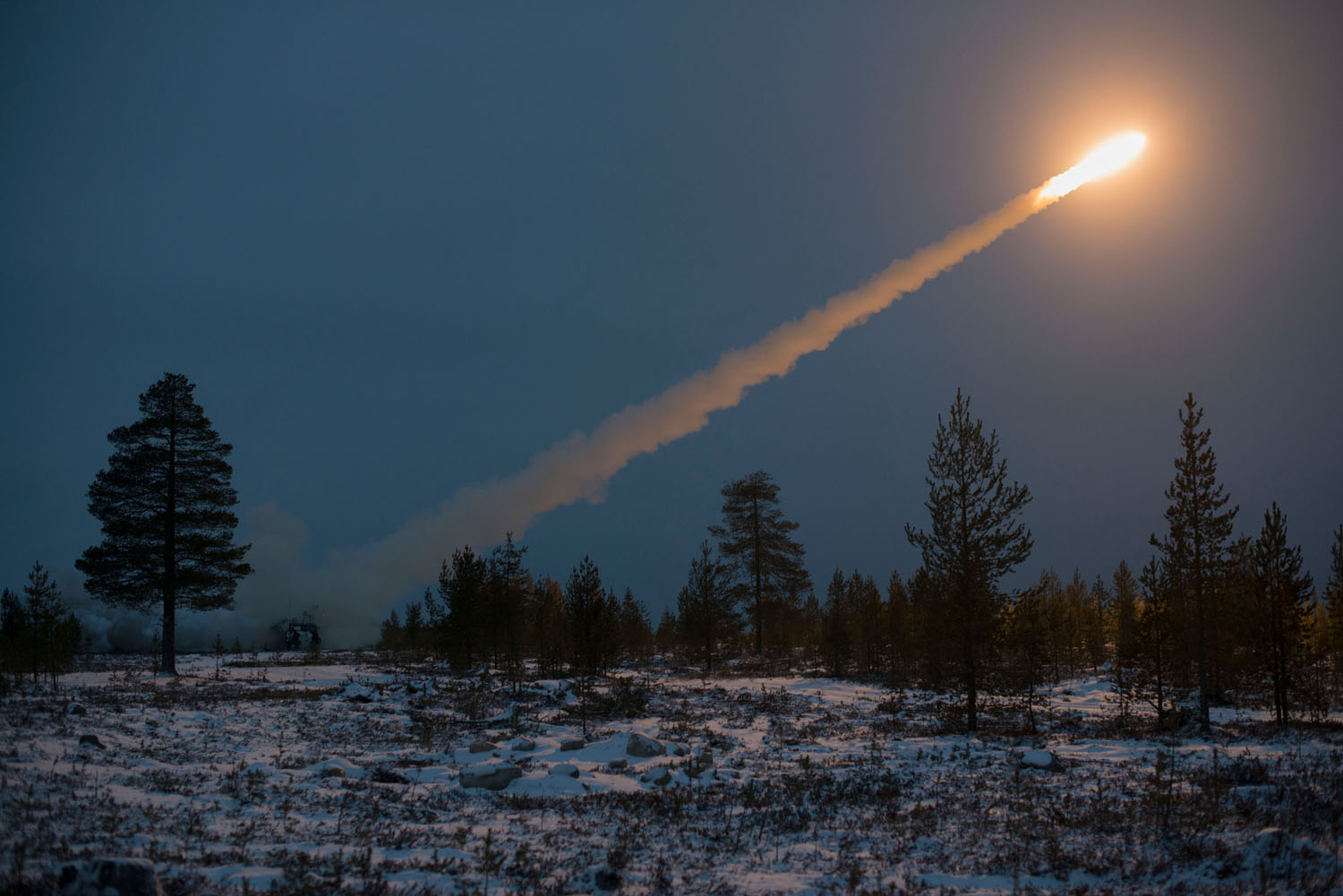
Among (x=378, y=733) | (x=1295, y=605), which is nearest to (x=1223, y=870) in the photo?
(x=378, y=733)

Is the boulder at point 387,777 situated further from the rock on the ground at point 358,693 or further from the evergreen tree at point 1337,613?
the evergreen tree at point 1337,613

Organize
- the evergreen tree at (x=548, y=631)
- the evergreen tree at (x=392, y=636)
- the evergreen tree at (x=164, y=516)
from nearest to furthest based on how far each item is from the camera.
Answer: the evergreen tree at (x=164, y=516) → the evergreen tree at (x=548, y=631) → the evergreen tree at (x=392, y=636)

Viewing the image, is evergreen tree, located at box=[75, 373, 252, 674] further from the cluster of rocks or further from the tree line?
the cluster of rocks

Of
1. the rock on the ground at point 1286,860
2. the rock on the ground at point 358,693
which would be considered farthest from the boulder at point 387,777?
the rock on the ground at point 1286,860

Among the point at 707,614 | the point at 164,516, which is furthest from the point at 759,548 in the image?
the point at 164,516

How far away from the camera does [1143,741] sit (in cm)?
2023

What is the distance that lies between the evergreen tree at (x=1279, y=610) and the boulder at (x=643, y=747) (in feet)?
75.1

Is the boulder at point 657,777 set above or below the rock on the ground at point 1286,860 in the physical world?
below

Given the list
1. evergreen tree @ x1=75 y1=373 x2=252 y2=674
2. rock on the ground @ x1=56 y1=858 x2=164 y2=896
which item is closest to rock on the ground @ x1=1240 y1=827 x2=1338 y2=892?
rock on the ground @ x1=56 y1=858 x2=164 y2=896

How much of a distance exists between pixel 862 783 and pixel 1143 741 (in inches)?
487

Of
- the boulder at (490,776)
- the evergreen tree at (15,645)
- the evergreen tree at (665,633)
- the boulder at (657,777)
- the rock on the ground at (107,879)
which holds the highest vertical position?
the rock on the ground at (107,879)

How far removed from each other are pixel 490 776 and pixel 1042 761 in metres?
13.6

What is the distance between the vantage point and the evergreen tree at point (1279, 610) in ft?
75.9

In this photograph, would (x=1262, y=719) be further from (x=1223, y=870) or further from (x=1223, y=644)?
(x=1223, y=870)
